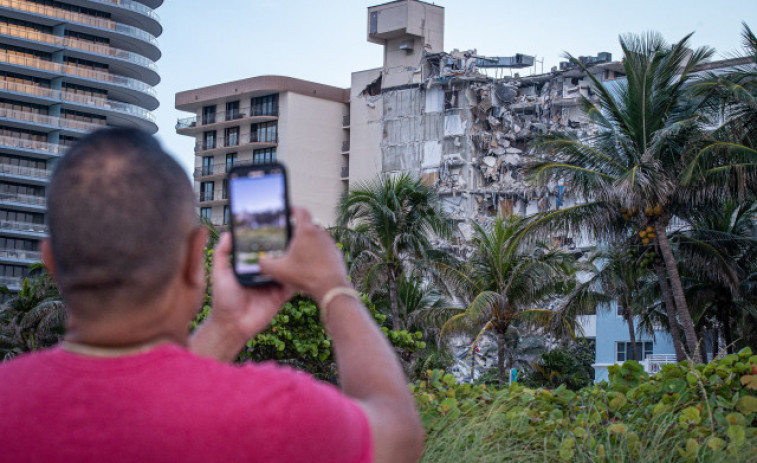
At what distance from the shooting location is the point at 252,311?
2.16m

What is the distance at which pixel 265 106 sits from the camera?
8981 centimetres

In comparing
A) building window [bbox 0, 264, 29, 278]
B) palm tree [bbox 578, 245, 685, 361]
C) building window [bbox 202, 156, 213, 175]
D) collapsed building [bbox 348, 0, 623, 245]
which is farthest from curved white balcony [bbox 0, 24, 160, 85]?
palm tree [bbox 578, 245, 685, 361]

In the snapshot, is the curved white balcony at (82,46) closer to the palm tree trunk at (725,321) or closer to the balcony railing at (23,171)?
the balcony railing at (23,171)

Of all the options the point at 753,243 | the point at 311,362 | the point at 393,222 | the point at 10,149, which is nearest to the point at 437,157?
the point at 10,149

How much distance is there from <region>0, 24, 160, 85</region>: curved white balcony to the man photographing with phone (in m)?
84.4

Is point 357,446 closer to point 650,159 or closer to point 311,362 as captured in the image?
point 311,362

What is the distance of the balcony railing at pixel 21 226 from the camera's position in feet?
254

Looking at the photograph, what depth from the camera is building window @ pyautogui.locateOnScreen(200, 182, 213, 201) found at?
90.9m

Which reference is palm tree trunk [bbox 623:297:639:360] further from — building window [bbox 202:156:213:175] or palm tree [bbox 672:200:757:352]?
building window [bbox 202:156:213:175]

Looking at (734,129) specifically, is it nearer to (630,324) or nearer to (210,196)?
(630,324)

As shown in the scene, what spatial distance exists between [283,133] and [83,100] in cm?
1557

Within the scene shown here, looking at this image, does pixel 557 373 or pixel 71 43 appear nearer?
pixel 557 373

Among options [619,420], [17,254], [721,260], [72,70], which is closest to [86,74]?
[72,70]

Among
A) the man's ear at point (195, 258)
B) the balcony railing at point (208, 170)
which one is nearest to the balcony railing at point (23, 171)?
the balcony railing at point (208, 170)
